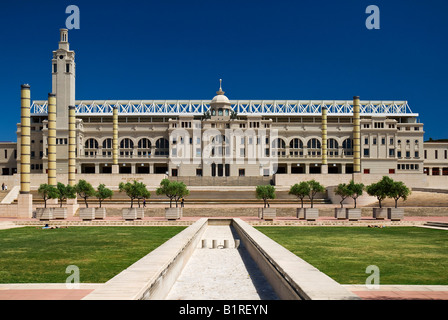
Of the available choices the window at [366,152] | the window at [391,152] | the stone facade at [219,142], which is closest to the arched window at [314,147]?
the stone facade at [219,142]

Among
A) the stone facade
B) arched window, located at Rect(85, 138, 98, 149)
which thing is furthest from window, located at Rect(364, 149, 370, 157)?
arched window, located at Rect(85, 138, 98, 149)

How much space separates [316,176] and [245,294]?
53453mm

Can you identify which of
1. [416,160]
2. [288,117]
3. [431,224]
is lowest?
[431,224]

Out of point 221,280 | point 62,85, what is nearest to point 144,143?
point 62,85

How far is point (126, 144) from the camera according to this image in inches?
3647

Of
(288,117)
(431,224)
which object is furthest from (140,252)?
(288,117)

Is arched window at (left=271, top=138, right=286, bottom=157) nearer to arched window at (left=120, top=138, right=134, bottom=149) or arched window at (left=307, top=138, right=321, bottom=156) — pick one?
arched window at (left=307, top=138, right=321, bottom=156)

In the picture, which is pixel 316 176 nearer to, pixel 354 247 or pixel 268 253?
pixel 354 247

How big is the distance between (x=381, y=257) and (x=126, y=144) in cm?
8221

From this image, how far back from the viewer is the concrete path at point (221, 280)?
9.96 m

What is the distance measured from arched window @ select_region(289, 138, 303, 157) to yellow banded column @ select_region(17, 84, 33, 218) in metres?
58.3

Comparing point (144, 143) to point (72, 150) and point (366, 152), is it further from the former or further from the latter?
point (366, 152)

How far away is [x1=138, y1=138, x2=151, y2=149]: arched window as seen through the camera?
92.4 m
